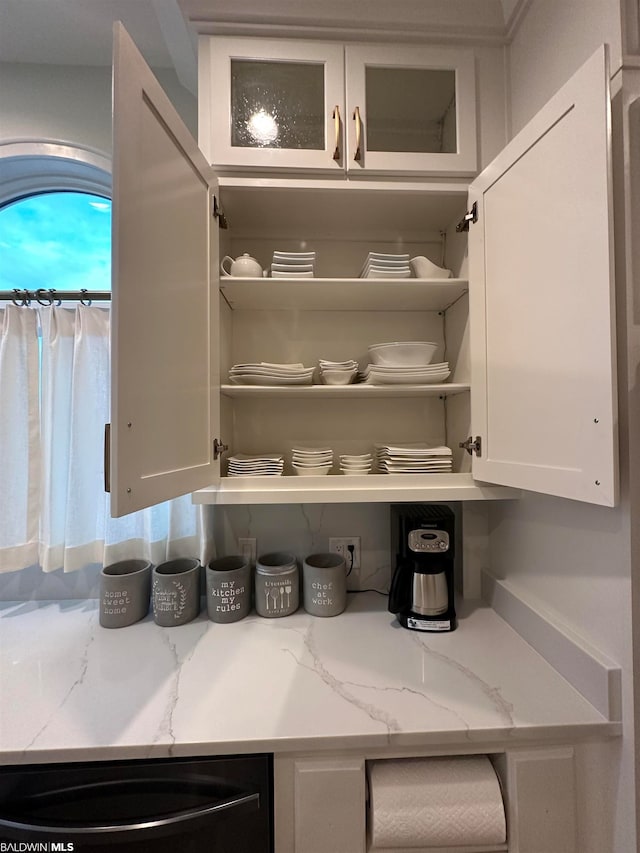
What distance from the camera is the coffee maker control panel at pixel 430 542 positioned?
1.10 metres

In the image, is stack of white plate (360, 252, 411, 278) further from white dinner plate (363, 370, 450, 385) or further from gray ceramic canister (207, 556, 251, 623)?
gray ceramic canister (207, 556, 251, 623)

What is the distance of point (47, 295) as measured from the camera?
4.25 ft

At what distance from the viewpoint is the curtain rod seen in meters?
1.29

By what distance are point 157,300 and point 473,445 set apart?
2.91ft

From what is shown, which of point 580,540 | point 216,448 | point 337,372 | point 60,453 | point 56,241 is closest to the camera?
point 580,540

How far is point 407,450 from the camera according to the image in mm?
1150

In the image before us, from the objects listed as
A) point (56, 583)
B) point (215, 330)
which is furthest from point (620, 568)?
point (56, 583)

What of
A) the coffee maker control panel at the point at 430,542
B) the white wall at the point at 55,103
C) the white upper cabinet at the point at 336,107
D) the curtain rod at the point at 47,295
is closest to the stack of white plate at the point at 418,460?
the coffee maker control panel at the point at 430,542

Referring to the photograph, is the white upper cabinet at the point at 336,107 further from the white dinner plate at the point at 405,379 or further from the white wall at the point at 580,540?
the white dinner plate at the point at 405,379

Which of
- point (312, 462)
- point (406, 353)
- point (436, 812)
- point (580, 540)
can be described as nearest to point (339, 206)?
point (406, 353)

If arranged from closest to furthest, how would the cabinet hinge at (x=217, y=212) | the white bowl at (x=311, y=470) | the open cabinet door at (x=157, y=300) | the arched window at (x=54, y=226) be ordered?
1. the open cabinet door at (x=157, y=300)
2. the cabinet hinge at (x=217, y=212)
3. the white bowl at (x=311, y=470)
4. the arched window at (x=54, y=226)

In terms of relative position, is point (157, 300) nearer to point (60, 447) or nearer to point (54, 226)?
point (60, 447)

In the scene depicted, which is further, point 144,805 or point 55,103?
point 55,103

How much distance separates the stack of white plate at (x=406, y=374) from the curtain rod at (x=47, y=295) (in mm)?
948
